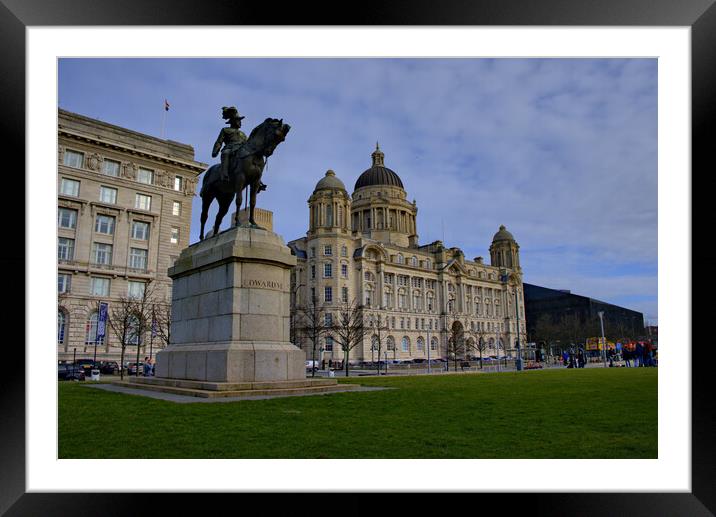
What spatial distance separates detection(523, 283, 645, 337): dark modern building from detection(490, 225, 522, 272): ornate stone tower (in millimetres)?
8525

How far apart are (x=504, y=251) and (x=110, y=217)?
102m

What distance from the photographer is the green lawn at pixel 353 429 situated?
6.94 meters

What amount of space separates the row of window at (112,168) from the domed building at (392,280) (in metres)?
24.7

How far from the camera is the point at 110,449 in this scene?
7.02 meters

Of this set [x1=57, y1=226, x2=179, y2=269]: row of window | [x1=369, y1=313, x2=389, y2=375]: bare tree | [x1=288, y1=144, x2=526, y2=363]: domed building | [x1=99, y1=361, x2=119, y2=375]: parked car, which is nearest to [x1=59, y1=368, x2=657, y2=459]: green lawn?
[x1=99, y1=361, x2=119, y2=375]: parked car

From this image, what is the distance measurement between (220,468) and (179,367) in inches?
380

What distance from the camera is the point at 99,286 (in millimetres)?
54594

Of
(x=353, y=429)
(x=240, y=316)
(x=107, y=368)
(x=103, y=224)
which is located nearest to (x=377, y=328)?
(x=103, y=224)

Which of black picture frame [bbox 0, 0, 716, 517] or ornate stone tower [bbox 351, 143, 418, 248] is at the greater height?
ornate stone tower [bbox 351, 143, 418, 248]

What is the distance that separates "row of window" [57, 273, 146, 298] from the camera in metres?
52.0

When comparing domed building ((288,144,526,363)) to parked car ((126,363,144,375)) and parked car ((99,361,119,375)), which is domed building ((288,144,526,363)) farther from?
parked car ((99,361,119,375))

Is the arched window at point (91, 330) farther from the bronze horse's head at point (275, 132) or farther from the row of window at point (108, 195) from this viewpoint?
the bronze horse's head at point (275, 132)

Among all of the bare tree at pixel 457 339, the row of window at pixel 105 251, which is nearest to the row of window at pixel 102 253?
the row of window at pixel 105 251
